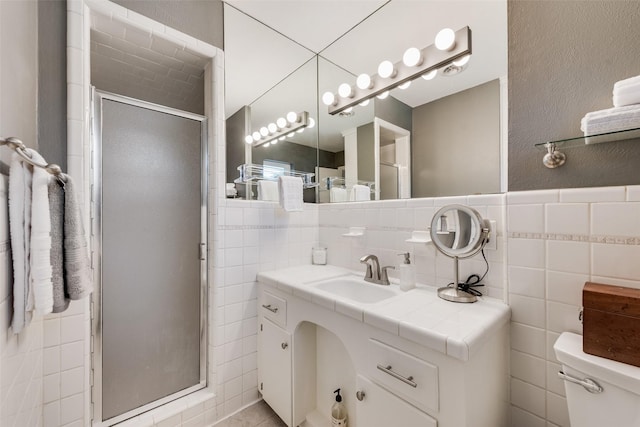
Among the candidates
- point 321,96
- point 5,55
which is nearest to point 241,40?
point 321,96

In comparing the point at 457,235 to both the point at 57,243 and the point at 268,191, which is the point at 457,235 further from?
the point at 57,243

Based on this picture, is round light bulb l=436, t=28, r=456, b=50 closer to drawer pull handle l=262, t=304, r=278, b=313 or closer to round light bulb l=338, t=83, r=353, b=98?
round light bulb l=338, t=83, r=353, b=98

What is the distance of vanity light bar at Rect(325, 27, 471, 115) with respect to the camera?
53.6 inches

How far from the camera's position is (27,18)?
1005 mm


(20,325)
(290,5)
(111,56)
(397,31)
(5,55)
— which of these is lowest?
(20,325)

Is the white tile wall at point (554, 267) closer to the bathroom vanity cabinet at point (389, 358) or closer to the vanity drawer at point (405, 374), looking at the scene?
the bathroom vanity cabinet at point (389, 358)

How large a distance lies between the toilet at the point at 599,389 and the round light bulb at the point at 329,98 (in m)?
1.92

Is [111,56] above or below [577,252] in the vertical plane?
above

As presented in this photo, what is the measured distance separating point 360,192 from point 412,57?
88cm

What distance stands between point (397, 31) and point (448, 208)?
4.02 feet

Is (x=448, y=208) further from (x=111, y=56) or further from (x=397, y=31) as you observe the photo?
(x=111, y=56)

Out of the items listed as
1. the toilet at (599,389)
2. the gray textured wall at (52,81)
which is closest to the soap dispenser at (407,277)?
the toilet at (599,389)

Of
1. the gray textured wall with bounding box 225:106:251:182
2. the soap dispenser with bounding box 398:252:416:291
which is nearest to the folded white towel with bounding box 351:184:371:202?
the soap dispenser with bounding box 398:252:416:291

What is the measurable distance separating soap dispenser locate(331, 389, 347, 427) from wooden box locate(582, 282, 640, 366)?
1.04m
